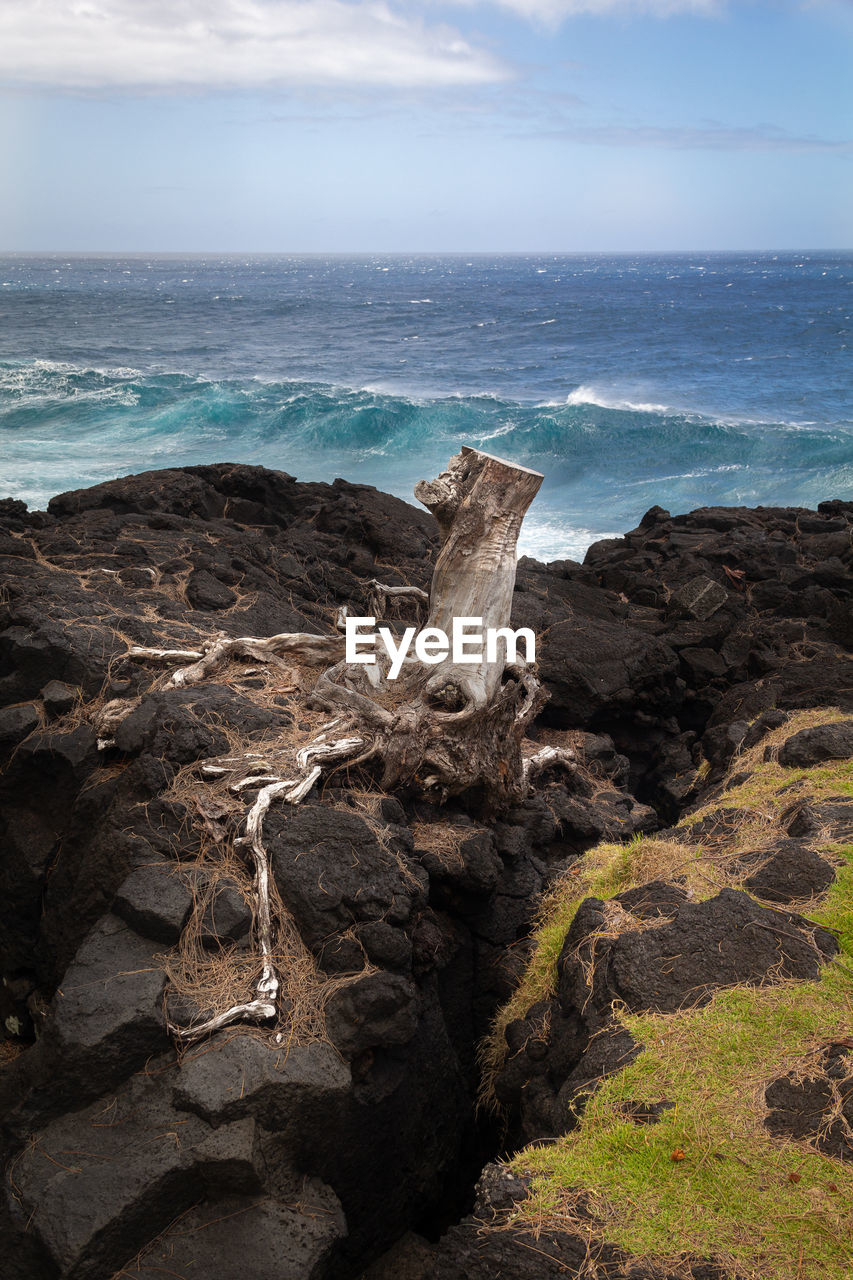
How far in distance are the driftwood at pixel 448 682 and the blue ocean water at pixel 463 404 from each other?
11992mm

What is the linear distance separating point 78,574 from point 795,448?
24.0 meters

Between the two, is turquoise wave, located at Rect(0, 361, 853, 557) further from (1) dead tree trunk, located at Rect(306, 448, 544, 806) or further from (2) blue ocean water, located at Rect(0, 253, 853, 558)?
(1) dead tree trunk, located at Rect(306, 448, 544, 806)

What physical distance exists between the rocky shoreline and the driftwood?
0.22 meters

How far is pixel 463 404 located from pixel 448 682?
27741 millimetres

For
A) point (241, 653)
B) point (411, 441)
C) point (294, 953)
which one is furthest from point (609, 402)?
point (294, 953)

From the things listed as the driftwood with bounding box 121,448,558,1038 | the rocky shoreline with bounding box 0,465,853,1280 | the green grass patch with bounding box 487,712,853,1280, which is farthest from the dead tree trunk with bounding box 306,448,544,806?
the green grass patch with bounding box 487,712,853,1280

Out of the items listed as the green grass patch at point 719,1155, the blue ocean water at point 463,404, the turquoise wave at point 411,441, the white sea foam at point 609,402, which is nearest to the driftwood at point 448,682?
the green grass patch at point 719,1155

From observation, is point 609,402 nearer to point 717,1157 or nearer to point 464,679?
point 464,679

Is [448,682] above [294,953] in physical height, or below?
above

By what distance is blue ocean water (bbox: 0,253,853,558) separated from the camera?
24.4 m

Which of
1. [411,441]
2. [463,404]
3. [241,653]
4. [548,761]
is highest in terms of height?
[463,404]

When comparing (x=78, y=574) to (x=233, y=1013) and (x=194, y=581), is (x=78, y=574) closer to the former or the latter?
(x=194, y=581)

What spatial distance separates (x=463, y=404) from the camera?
105 feet

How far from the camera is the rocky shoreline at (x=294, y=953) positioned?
3.49 m
